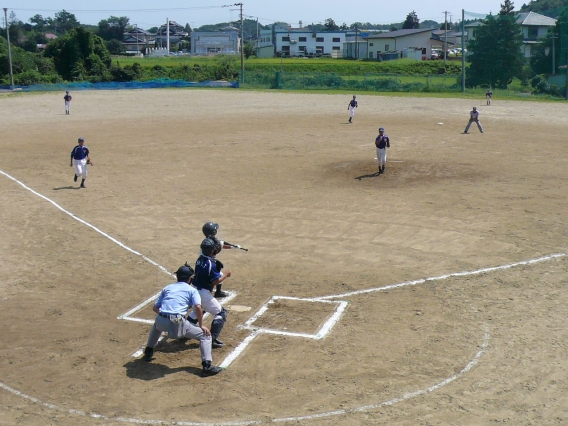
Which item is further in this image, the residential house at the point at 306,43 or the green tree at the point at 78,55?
the residential house at the point at 306,43

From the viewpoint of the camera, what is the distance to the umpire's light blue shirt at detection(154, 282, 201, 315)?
9.56m

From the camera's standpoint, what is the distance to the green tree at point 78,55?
84.0 m

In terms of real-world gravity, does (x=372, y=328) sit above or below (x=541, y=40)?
below

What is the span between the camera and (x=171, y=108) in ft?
166

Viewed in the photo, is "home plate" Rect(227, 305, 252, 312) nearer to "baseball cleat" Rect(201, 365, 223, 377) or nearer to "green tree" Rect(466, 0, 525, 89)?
"baseball cleat" Rect(201, 365, 223, 377)

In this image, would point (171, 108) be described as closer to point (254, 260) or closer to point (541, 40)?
point (254, 260)

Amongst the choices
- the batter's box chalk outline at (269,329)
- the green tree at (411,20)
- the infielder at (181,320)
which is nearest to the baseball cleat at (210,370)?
the infielder at (181,320)

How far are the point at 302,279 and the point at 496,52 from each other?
65.2 m

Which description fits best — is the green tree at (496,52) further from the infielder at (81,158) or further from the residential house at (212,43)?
the residential house at (212,43)

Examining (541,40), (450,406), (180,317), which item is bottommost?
(450,406)

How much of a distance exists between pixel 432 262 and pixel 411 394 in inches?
249

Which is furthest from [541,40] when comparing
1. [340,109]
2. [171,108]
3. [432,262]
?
[432,262]

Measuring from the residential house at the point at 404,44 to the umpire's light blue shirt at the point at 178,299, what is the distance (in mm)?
114658

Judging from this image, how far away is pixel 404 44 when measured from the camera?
12300 centimetres
